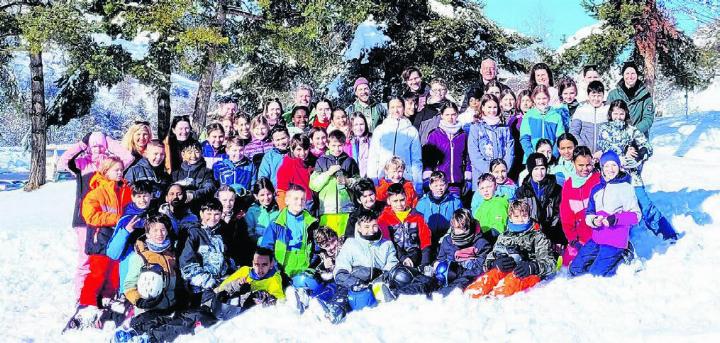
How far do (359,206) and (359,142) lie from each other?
3.22 ft

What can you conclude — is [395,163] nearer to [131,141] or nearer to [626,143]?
[626,143]

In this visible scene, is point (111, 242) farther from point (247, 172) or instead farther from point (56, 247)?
point (56, 247)

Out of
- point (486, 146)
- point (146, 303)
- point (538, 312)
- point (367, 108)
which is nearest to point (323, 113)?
point (367, 108)

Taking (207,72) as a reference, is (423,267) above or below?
below

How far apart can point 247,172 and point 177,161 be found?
0.77 metres

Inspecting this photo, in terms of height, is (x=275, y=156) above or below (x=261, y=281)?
above

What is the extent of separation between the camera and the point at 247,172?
20.1 feet

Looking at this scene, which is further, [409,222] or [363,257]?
[409,222]

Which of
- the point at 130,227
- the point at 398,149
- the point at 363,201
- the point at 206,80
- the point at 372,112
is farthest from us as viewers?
the point at 206,80

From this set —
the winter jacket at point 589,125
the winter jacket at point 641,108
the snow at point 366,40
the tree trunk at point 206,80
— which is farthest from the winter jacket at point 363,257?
the snow at point 366,40

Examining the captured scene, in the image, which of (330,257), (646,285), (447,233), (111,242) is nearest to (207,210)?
(111,242)

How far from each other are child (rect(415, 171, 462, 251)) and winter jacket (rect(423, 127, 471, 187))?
540mm

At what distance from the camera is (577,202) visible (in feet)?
18.1

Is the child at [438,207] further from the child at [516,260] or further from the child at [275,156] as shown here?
the child at [275,156]
